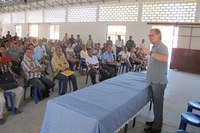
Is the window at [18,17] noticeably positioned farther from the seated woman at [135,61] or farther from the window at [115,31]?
the seated woman at [135,61]

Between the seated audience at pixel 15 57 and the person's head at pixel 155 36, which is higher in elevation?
the person's head at pixel 155 36

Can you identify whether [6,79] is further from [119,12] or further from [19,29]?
[19,29]

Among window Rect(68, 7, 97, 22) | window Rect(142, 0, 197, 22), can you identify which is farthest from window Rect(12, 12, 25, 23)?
window Rect(142, 0, 197, 22)

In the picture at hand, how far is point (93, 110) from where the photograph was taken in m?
1.88

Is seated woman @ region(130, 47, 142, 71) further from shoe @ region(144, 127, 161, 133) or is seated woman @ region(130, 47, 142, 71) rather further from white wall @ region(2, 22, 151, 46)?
shoe @ region(144, 127, 161, 133)

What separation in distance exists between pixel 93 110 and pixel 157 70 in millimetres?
1287

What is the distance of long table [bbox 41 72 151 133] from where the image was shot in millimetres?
1774

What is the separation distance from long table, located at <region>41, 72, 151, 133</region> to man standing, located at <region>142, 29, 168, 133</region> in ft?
0.93

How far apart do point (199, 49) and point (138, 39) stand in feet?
9.98

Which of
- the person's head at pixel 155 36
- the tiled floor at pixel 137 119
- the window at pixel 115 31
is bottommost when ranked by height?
the tiled floor at pixel 137 119

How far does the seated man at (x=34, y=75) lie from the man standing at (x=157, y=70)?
2.24m

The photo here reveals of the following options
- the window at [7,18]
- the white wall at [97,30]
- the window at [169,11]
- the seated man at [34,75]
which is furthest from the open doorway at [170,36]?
the window at [7,18]

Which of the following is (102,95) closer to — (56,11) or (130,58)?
(130,58)

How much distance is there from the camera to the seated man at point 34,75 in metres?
3.86
